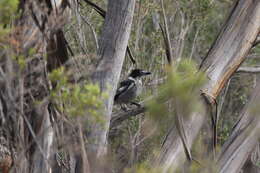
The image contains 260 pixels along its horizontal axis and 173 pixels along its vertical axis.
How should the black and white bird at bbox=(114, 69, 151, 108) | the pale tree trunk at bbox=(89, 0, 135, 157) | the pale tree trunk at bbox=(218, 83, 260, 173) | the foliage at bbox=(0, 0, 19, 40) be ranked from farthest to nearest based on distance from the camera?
the black and white bird at bbox=(114, 69, 151, 108) → the pale tree trunk at bbox=(218, 83, 260, 173) → the pale tree trunk at bbox=(89, 0, 135, 157) → the foliage at bbox=(0, 0, 19, 40)

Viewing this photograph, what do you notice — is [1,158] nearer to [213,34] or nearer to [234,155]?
[234,155]

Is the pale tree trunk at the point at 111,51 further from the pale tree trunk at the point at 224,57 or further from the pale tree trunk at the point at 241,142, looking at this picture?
the pale tree trunk at the point at 241,142

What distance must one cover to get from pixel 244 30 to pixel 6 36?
3073 millimetres

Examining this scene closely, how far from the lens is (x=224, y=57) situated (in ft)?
20.2

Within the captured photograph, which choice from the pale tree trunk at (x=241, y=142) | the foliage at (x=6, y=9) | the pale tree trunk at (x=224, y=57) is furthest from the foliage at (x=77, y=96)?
the pale tree trunk at (x=241, y=142)

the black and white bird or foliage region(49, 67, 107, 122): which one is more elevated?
foliage region(49, 67, 107, 122)

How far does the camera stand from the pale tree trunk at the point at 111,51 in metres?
5.28

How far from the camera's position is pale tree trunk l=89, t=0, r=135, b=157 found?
528 centimetres

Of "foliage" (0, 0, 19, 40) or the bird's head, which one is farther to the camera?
the bird's head

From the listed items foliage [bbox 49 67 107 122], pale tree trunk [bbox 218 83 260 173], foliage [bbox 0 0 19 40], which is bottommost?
pale tree trunk [bbox 218 83 260 173]

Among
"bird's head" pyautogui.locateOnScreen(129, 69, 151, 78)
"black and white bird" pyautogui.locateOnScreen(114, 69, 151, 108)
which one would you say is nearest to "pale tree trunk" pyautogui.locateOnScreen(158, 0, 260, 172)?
"black and white bird" pyautogui.locateOnScreen(114, 69, 151, 108)

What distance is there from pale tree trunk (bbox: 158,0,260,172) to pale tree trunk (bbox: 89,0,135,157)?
864mm

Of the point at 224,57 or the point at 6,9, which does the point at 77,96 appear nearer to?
the point at 6,9

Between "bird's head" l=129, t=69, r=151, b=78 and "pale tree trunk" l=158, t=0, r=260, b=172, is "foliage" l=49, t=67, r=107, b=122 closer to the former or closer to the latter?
"pale tree trunk" l=158, t=0, r=260, b=172
